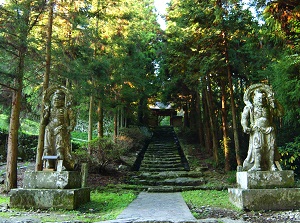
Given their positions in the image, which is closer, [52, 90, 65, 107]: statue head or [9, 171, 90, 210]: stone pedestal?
[9, 171, 90, 210]: stone pedestal

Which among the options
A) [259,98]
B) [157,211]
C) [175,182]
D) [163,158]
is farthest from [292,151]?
[163,158]

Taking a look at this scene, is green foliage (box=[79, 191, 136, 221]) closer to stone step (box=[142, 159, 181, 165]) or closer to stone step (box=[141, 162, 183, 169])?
stone step (box=[141, 162, 183, 169])

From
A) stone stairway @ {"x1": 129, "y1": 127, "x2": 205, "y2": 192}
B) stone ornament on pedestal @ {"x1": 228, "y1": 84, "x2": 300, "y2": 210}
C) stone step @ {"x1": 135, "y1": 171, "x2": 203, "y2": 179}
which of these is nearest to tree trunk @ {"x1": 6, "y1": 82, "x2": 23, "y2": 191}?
stone stairway @ {"x1": 129, "y1": 127, "x2": 205, "y2": 192}

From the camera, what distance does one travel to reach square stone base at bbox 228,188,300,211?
19.9 feet

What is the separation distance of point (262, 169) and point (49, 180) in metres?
5.10

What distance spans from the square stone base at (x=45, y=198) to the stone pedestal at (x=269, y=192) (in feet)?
12.4

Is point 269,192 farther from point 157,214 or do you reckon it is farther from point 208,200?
point 157,214

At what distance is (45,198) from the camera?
6297mm

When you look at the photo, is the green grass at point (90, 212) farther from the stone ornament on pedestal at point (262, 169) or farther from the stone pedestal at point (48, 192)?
the stone ornament on pedestal at point (262, 169)

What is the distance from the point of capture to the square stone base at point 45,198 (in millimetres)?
6215

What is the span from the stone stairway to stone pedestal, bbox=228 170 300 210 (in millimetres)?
4030

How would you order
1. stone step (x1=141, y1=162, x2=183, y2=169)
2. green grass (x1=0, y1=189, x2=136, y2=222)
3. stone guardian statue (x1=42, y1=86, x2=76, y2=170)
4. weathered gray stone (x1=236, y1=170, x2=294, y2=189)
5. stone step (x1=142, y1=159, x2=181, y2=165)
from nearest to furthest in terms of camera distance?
green grass (x1=0, y1=189, x2=136, y2=222) → weathered gray stone (x1=236, y1=170, x2=294, y2=189) → stone guardian statue (x1=42, y1=86, x2=76, y2=170) → stone step (x1=141, y1=162, x2=183, y2=169) → stone step (x1=142, y1=159, x2=181, y2=165)

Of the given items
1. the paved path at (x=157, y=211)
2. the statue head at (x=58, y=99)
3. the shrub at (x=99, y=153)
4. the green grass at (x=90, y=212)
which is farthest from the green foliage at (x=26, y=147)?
the paved path at (x=157, y=211)

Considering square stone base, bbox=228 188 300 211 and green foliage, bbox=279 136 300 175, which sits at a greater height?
green foliage, bbox=279 136 300 175
